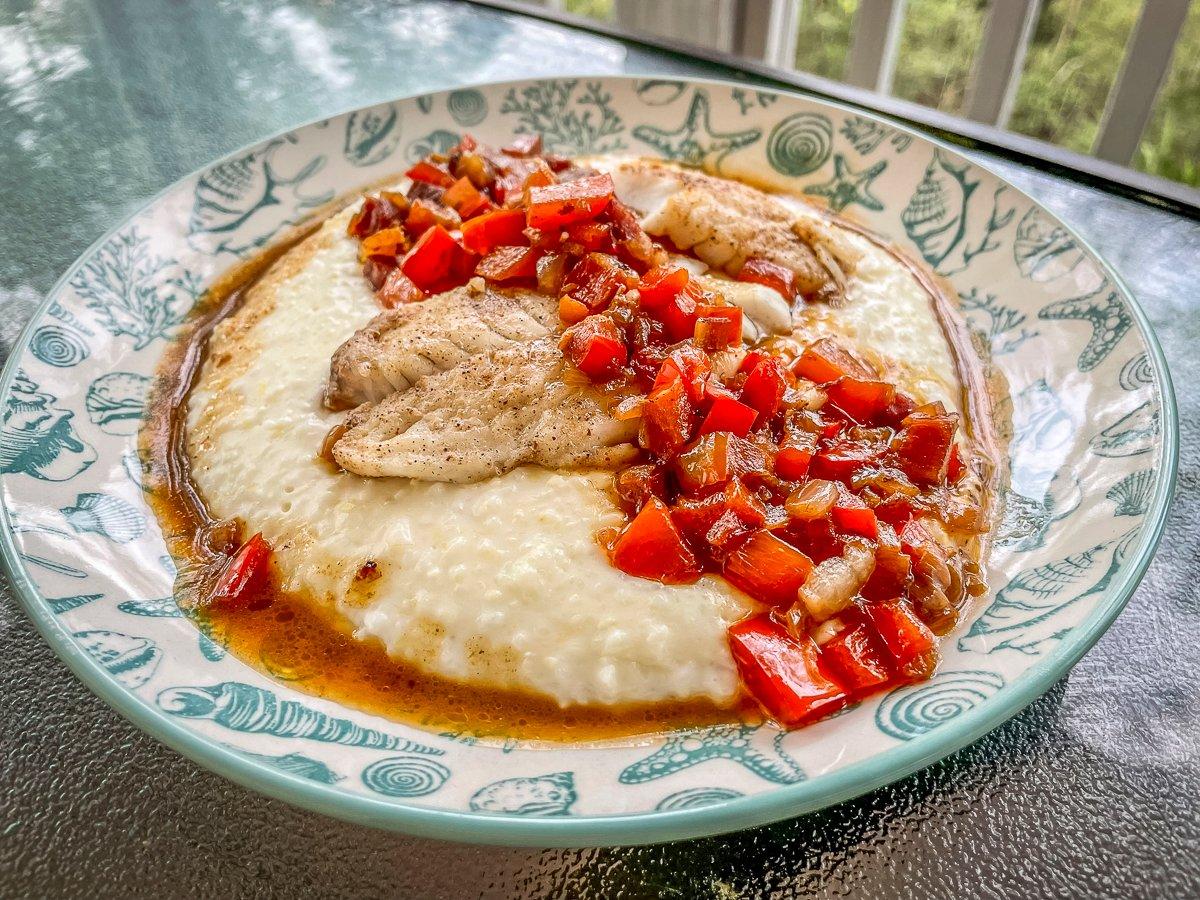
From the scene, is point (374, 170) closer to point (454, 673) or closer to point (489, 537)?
point (489, 537)

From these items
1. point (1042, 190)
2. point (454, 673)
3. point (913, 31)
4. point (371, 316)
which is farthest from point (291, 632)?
point (913, 31)

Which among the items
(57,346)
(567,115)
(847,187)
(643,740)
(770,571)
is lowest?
(643,740)

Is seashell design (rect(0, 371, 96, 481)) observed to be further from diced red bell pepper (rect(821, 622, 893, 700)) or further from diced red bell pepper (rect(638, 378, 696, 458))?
diced red bell pepper (rect(821, 622, 893, 700))

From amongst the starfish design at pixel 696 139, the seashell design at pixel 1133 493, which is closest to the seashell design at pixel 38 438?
the starfish design at pixel 696 139

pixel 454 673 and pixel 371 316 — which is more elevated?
pixel 371 316

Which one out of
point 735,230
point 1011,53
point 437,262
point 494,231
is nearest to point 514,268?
point 494,231

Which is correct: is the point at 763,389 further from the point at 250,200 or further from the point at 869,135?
the point at 250,200

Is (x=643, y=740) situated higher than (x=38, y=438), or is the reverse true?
(x=38, y=438)
